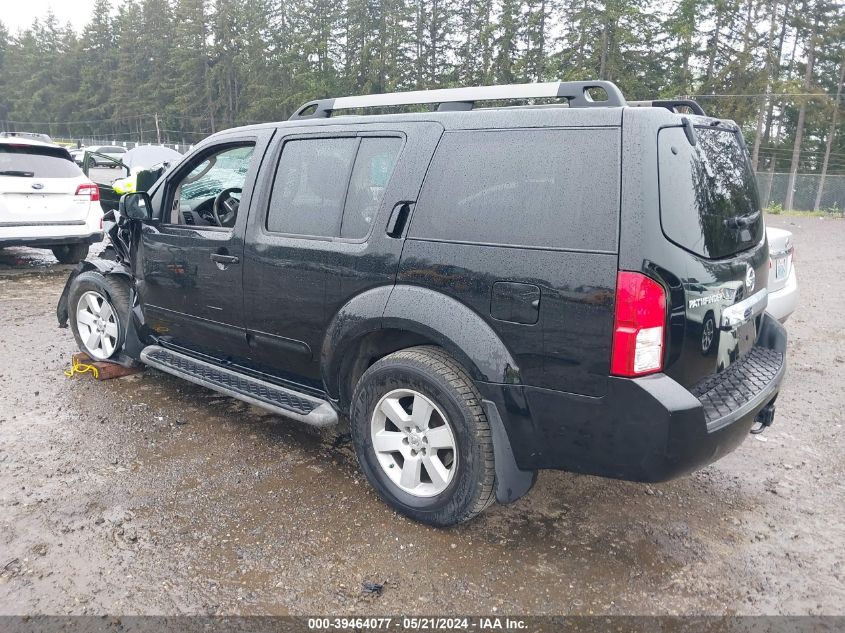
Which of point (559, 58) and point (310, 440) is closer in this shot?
point (310, 440)

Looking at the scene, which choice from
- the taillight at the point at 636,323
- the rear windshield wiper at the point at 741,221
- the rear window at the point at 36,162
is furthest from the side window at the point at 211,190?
the rear window at the point at 36,162

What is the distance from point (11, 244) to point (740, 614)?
29.5 ft

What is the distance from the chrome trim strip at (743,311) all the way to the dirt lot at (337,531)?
1.04 meters

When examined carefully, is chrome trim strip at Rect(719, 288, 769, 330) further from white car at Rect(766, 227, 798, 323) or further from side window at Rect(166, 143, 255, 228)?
side window at Rect(166, 143, 255, 228)

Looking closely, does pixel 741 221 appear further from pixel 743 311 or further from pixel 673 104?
pixel 673 104

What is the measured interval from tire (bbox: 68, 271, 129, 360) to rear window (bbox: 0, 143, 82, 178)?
13.6 feet

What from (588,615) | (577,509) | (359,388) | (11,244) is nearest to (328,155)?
(359,388)

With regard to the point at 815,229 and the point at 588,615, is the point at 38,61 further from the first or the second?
the point at 588,615

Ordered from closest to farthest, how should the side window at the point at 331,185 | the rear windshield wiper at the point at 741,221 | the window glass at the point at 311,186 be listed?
the rear windshield wiper at the point at 741,221 < the side window at the point at 331,185 < the window glass at the point at 311,186

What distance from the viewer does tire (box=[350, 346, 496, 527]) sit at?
288cm

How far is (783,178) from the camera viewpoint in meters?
30.8


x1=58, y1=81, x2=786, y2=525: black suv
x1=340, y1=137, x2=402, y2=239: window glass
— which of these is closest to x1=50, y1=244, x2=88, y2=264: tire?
x1=58, y1=81, x2=786, y2=525: black suv

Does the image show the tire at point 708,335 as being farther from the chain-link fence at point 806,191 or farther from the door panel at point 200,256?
the chain-link fence at point 806,191

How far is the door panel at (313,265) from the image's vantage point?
3.15 metres
